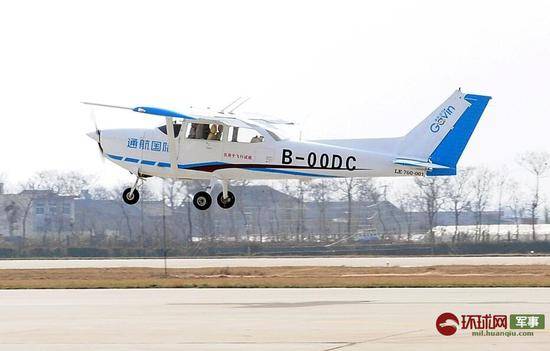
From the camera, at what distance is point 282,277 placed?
4612cm

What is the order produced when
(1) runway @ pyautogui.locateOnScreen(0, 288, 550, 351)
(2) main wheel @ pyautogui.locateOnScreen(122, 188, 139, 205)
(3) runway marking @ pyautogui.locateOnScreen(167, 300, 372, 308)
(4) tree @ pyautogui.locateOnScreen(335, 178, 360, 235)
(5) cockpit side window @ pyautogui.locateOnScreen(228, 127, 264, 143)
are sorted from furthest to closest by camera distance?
(4) tree @ pyautogui.locateOnScreen(335, 178, 360, 235)
(2) main wheel @ pyautogui.locateOnScreen(122, 188, 139, 205)
(5) cockpit side window @ pyautogui.locateOnScreen(228, 127, 264, 143)
(3) runway marking @ pyautogui.locateOnScreen(167, 300, 372, 308)
(1) runway @ pyautogui.locateOnScreen(0, 288, 550, 351)

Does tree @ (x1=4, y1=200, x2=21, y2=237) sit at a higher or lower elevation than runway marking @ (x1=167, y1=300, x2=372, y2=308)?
higher

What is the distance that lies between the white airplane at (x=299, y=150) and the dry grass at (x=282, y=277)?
24.1ft

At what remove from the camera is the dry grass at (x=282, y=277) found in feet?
129

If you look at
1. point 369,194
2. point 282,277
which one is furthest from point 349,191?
point 282,277

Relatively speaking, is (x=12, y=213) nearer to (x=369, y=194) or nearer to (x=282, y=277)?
(x=369, y=194)

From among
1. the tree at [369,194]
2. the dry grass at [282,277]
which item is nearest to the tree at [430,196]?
the tree at [369,194]

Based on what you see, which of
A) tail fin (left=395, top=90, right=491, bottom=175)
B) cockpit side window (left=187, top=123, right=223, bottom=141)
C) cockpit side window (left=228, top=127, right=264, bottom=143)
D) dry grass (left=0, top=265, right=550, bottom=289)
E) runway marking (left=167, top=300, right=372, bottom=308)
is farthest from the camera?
dry grass (left=0, top=265, right=550, bottom=289)

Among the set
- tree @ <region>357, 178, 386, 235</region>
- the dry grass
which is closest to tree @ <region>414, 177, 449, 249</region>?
tree @ <region>357, 178, 386, 235</region>

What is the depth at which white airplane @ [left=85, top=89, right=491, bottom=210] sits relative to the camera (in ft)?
103

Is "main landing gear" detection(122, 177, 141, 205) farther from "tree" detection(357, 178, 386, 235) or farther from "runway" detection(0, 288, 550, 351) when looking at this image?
"tree" detection(357, 178, 386, 235)

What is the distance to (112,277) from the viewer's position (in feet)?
160

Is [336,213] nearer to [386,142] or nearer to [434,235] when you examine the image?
[434,235]

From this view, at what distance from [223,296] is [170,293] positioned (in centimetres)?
266
